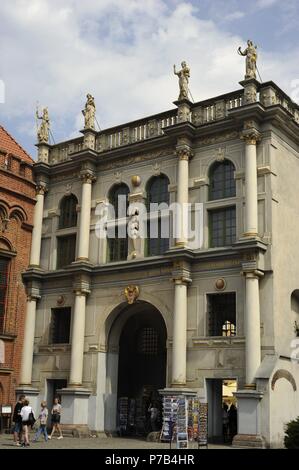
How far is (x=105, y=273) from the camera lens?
31500mm

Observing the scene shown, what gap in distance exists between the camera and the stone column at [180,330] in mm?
27344

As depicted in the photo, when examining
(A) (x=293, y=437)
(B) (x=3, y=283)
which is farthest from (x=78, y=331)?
(A) (x=293, y=437)

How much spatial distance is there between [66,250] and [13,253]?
270 cm

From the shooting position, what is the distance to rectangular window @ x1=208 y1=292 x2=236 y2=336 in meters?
27.9

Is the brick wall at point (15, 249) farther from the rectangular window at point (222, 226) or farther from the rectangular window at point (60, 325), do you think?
the rectangular window at point (222, 226)

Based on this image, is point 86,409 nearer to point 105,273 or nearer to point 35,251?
point 105,273

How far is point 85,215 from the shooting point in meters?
32.6

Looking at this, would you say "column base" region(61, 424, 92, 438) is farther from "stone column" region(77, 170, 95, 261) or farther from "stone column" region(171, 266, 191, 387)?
"stone column" region(77, 170, 95, 261)

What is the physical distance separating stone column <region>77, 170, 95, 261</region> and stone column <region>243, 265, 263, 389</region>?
8.96 m

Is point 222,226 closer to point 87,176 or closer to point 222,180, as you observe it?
point 222,180

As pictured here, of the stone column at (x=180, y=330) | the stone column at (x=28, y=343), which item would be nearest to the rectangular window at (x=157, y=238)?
the stone column at (x=180, y=330)

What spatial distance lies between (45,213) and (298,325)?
14665 millimetres

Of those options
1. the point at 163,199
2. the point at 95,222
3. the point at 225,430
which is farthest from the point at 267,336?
the point at 95,222

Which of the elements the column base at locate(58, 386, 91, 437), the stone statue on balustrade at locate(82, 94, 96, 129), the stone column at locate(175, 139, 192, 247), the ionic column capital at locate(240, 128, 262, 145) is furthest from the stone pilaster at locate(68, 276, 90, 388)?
the ionic column capital at locate(240, 128, 262, 145)
